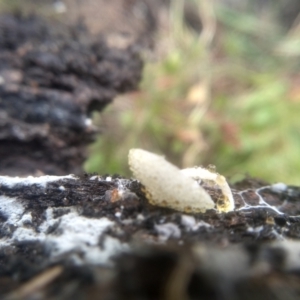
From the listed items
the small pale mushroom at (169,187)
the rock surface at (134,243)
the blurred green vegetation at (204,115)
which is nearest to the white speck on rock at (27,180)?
the rock surface at (134,243)

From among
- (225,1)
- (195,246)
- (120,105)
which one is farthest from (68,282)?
(225,1)

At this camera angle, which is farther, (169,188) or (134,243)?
(169,188)

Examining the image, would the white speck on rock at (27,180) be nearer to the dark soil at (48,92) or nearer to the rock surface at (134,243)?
the rock surface at (134,243)

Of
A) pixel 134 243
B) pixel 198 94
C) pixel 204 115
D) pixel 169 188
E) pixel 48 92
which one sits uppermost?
pixel 198 94

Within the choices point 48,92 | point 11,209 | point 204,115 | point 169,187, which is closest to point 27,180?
point 11,209

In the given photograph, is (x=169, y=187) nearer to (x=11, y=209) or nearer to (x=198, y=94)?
(x=11, y=209)

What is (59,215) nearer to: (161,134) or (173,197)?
(173,197)

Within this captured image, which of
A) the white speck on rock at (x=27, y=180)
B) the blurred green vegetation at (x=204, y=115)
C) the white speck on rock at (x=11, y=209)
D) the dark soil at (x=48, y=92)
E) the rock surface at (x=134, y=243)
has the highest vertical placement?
the blurred green vegetation at (x=204, y=115)

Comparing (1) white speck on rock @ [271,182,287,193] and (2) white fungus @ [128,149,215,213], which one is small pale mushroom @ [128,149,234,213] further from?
(1) white speck on rock @ [271,182,287,193]
